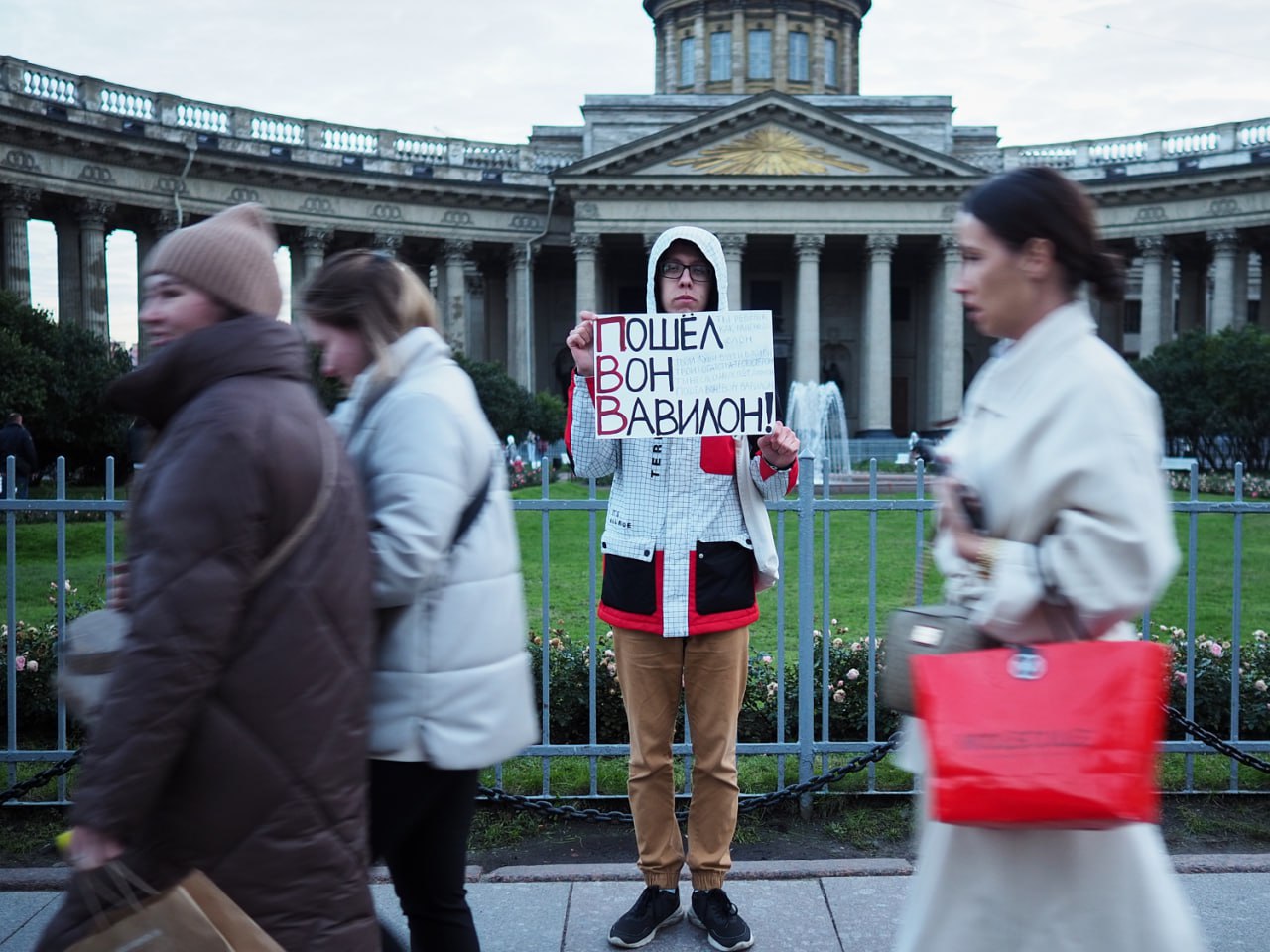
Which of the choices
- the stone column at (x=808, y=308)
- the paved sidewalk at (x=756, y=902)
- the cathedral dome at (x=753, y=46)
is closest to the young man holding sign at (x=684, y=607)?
the paved sidewalk at (x=756, y=902)

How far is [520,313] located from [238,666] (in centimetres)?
4972

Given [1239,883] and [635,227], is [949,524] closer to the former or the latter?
[1239,883]

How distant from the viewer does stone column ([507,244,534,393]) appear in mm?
51156

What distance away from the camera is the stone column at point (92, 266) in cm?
3919

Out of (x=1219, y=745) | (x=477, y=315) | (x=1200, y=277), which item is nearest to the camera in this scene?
(x=1219, y=745)

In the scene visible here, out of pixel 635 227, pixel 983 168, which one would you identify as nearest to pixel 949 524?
pixel 635 227

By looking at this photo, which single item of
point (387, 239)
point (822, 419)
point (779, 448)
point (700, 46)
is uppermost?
point (700, 46)

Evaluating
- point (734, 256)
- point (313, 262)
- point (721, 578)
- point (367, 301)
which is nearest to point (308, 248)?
point (313, 262)

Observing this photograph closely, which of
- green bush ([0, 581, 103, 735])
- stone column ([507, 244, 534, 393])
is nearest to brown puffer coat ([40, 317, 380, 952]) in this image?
green bush ([0, 581, 103, 735])

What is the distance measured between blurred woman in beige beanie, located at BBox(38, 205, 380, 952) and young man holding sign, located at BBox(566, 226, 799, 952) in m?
1.58

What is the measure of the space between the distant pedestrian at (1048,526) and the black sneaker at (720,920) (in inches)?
67.7

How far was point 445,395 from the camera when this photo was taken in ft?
8.48

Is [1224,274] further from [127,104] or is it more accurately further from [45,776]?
[45,776]

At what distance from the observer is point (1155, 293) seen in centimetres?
4866
